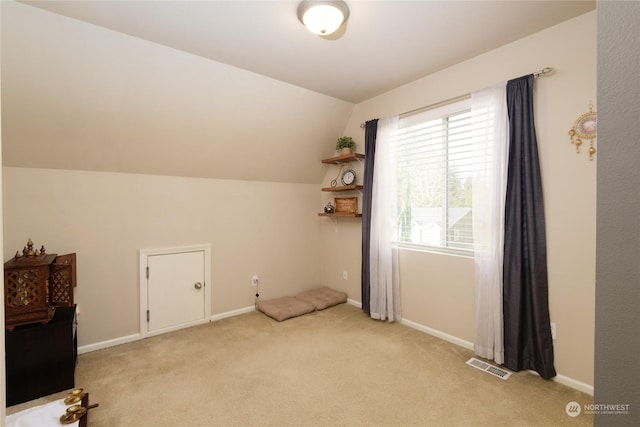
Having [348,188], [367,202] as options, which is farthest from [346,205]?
[367,202]

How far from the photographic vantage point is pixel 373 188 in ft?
11.0

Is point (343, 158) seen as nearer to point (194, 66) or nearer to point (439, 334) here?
point (194, 66)

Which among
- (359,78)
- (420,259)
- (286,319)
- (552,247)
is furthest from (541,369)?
(359,78)

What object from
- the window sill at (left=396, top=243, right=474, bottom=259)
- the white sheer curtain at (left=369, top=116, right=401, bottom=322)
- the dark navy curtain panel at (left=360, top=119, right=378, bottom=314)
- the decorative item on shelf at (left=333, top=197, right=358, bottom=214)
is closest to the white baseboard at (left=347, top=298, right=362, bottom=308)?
the dark navy curtain panel at (left=360, top=119, right=378, bottom=314)

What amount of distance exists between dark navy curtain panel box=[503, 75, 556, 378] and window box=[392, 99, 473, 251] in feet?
1.34

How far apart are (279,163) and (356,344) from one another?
2.17 metres

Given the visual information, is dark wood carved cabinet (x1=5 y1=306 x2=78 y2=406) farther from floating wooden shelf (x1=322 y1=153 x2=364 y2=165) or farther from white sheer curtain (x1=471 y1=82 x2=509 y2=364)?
white sheer curtain (x1=471 y1=82 x2=509 y2=364)

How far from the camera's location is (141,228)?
2961 mm

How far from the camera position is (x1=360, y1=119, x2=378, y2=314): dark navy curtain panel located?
340 cm

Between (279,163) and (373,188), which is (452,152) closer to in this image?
(373,188)

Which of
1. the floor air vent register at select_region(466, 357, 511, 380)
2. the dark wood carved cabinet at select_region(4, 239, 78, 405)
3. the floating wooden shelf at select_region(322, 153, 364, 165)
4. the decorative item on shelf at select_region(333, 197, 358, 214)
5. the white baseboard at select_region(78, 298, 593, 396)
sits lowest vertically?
the floor air vent register at select_region(466, 357, 511, 380)

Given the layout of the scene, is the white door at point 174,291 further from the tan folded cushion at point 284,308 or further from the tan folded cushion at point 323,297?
the tan folded cushion at point 323,297

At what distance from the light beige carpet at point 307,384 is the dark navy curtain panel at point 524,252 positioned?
198 millimetres

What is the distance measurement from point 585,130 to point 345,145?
217 centimetres
